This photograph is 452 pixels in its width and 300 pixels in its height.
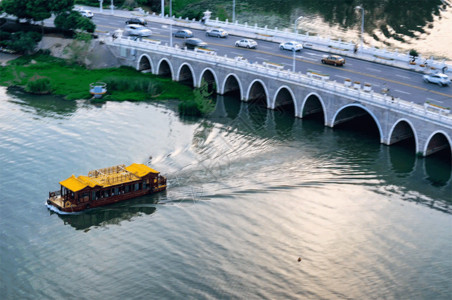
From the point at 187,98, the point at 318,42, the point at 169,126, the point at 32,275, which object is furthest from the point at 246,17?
the point at 32,275

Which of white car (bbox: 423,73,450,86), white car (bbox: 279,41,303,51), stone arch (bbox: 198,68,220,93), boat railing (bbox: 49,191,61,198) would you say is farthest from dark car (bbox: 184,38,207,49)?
boat railing (bbox: 49,191,61,198)

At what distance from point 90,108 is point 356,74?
40.9 metres

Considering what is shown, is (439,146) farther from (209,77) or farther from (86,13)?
(86,13)

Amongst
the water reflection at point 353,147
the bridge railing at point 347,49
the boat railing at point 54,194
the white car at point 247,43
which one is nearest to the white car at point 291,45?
the bridge railing at point 347,49

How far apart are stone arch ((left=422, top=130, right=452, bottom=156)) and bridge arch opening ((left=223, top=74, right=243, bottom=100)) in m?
35.2

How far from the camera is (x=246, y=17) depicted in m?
162

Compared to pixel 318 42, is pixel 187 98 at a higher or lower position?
lower

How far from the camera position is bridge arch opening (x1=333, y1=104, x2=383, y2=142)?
322 ft

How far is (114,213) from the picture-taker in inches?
3000

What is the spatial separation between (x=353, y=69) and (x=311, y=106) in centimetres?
941

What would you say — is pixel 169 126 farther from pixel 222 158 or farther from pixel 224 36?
pixel 224 36

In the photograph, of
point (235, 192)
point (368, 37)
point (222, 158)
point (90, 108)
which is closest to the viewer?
point (235, 192)

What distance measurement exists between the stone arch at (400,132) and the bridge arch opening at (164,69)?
45529mm

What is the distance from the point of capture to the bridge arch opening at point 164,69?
123 meters
